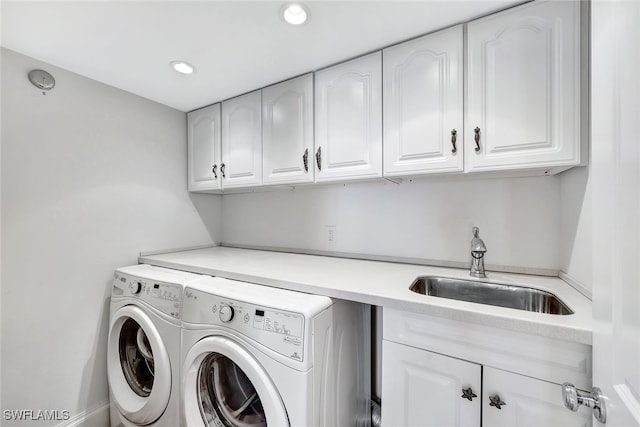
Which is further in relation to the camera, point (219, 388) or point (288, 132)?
point (288, 132)

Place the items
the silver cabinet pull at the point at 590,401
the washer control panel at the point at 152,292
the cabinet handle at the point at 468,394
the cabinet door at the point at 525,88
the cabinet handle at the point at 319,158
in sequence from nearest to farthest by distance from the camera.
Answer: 1. the silver cabinet pull at the point at 590,401
2. the cabinet handle at the point at 468,394
3. the cabinet door at the point at 525,88
4. the washer control panel at the point at 152,292
5. the cabinet handle at the point at 319,158

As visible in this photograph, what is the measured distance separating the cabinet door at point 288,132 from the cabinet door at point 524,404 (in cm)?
127

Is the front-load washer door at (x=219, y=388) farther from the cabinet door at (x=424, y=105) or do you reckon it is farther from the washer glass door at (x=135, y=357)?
the cabinet door at (x=424, y=105)

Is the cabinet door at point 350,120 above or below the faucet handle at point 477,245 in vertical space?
above

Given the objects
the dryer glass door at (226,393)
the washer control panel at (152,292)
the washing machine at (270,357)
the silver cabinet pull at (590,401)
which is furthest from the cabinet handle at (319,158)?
the silver cabinet pull at (590,401)

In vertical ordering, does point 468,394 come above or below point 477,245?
below

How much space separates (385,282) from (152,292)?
1249 millimetres

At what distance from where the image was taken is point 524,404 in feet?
2.71

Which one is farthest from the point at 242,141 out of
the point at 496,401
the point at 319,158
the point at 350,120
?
the point at 496,401

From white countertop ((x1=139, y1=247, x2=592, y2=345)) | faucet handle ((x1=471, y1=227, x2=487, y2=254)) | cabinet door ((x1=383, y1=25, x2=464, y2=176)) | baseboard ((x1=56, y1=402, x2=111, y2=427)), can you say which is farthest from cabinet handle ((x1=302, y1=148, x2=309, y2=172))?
baseboard ((x1=56, y1=402, x2=111, y2=427))

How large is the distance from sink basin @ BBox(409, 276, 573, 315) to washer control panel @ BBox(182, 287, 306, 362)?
0.60 meters

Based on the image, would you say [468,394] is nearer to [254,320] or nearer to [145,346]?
[254,320]

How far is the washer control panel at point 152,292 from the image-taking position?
1328mm

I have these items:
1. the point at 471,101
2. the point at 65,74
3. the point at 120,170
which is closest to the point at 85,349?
the point at 120,170
